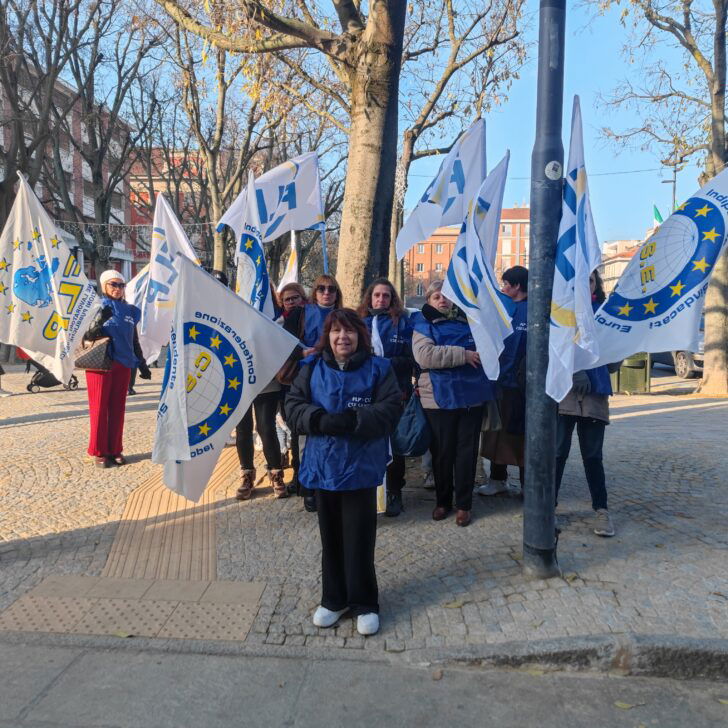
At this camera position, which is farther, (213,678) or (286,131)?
(286,131)

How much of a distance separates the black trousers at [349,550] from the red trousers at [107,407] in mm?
3718

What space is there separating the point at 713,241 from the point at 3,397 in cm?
1193

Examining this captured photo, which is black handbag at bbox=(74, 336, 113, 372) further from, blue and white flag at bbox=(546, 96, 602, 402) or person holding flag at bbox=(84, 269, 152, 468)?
blue and white flag at bbox=(546, 96, 602, 402)

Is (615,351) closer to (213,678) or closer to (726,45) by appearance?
(213,678)

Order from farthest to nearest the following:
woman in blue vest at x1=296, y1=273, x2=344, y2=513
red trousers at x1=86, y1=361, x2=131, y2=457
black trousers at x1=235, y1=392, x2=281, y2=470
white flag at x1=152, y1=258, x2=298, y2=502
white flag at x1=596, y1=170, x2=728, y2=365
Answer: red trousers at x1=86, y1=361, x2=131, y2=457 < black trousers at x1=235, y1=392, x2=281, y2=470 < woman in blue vest at x1=296, y1=273, x2=344, y2=513 < white flag at x1=596, y1=170, x2=728, y2=365 < white flag at x1=152, y1=258, x2=298, y2=502

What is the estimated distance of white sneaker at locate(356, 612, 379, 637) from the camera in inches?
139

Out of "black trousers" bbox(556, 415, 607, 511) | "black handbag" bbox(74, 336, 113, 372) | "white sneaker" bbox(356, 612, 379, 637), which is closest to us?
"white sneaker" bbox(356, 612, 379, 637)

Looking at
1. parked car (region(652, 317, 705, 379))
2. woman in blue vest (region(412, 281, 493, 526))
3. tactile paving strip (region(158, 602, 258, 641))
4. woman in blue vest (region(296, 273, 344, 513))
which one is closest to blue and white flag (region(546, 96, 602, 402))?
woman in blue vest (region(412, 281, 493, 526))

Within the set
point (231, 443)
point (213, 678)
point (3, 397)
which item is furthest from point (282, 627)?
point (3, 397)

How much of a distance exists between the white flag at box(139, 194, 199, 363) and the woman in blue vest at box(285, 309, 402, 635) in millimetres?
3617

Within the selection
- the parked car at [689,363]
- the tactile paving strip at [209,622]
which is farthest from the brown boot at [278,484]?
the parked car at [689,363]

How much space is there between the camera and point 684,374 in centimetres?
1812

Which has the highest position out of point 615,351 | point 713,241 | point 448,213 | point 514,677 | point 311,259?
point 311,259

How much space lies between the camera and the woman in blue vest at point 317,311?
534cm
